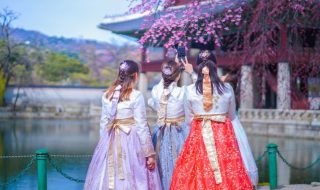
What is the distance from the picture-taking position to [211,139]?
5250mm

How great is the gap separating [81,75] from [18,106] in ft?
58.3

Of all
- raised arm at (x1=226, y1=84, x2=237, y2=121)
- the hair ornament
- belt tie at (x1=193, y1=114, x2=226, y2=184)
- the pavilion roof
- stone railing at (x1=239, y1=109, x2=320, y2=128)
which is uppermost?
the pavilion roof

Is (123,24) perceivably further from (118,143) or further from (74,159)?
(118,143)

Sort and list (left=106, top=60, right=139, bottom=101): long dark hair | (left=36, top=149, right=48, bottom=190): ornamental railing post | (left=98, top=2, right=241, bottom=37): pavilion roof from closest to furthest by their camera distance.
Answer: (left=106, top=60, right=139, bottom=101): long dark hair < (left=36, top=149, right=48, bottom=190): ornamental railing post < (left=98, top=2, right=241, bottom=37): pavilion roof

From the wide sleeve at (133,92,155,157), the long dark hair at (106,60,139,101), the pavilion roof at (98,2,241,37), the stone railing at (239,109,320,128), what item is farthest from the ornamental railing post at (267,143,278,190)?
the pavilion roof at (98,2,241,37)

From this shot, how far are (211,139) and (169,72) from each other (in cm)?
113

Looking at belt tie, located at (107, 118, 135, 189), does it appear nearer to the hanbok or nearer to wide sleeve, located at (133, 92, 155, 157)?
the hanbok

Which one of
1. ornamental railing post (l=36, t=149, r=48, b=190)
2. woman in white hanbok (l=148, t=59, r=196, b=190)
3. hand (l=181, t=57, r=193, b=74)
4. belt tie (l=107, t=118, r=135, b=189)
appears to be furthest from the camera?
ornamental railing post (l=36, t=149, r=48, b=190)

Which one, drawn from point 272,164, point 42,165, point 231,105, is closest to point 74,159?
point 272,164

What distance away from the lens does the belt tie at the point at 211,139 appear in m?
5.13

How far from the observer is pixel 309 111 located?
Result: 67.8 feet

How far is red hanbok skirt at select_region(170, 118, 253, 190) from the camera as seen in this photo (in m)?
5.14

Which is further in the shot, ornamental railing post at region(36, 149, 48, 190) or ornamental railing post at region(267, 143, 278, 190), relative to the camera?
ornamental railing post at region(267, 143, 278, 190)

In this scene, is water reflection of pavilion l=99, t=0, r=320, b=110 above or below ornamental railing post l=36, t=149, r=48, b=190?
above
